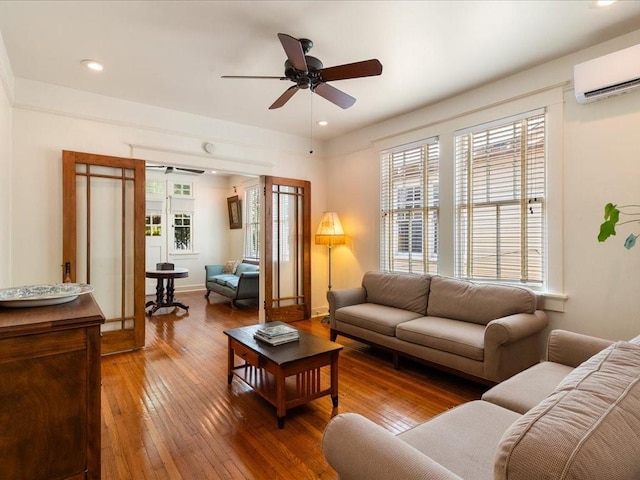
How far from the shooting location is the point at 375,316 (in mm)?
3592

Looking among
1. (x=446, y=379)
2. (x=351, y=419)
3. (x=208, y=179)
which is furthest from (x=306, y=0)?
(x=208, y=179)

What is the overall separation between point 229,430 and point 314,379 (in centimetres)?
70

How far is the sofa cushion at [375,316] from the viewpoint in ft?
11.2

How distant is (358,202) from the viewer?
16.7ft

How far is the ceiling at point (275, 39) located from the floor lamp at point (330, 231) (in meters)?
1.94

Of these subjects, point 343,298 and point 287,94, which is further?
point 343,298

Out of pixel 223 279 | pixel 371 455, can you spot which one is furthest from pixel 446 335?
pixel 223 279

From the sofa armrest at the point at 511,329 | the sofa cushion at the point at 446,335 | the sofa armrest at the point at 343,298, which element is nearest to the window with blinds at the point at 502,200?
the sofa armrest at the point at 511,329

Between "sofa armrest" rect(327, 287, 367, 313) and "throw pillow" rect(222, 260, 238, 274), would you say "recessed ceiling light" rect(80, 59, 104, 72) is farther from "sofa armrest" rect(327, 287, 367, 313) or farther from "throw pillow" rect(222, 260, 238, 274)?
"throw pillow" rect(222, 260, 238, 274)

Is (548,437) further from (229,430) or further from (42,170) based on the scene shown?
(42,170)

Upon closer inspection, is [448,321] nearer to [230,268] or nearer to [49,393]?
[49,393]

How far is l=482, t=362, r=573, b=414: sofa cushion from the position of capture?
66.6 inches

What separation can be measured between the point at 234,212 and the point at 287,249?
3.54 meters

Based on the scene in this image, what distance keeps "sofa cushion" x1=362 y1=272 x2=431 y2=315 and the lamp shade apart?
87cm
